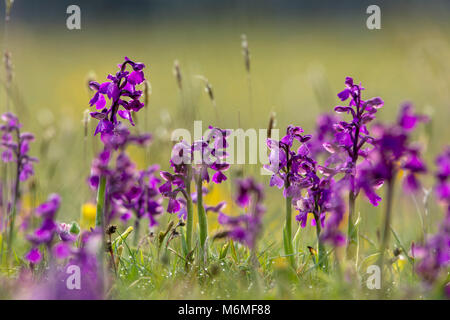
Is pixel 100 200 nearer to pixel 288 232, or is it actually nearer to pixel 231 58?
pixel 288 232

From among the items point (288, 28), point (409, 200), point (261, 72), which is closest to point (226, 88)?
point (261, 72)

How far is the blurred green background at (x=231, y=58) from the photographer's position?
6777 millimetres

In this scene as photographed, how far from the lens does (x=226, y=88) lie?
1259cm

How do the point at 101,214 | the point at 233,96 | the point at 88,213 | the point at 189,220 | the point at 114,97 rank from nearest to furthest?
the point at 101,214, the point at 114,97, the point at 189,220, the point at 88,213, the point at 233,96

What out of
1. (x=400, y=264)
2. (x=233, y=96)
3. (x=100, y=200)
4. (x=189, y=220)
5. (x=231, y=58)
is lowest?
(x=400, y=264)

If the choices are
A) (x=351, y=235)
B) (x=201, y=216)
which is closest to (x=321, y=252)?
(x=351, y=235)

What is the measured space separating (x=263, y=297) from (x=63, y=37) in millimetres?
16392

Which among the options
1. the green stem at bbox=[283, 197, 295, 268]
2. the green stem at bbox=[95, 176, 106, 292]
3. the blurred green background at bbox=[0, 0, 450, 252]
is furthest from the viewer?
the blurred green background at bbox=[0, 0, 450, 252]

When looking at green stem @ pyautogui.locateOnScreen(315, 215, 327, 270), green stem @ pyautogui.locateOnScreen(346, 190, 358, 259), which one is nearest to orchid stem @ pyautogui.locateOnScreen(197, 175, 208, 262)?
green stem @ pyautogui.locateOnScreen(315, 215, 327, 270)

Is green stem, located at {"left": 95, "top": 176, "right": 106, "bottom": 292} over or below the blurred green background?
below

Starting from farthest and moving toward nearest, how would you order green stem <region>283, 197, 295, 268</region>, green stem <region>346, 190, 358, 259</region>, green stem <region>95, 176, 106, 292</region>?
green stem <region>283, 197, 295, 268</region> → green stem <region>346, 190, 358, 259</region> → green stem <region>95, 176, 106, 292</region>

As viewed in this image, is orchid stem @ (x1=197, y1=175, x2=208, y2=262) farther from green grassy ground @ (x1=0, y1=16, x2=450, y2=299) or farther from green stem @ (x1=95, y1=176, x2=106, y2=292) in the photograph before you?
green stem @ (x1=95, y1=176, x2=106, y2=292)

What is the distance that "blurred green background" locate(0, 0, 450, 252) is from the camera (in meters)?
6.78

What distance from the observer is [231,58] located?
16234 millimetres
